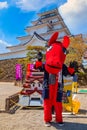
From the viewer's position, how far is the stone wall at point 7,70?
29384 millimetres

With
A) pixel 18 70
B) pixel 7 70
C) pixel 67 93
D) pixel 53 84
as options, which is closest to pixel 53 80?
pixel 53 84

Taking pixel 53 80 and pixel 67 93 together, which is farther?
pixel 67 93

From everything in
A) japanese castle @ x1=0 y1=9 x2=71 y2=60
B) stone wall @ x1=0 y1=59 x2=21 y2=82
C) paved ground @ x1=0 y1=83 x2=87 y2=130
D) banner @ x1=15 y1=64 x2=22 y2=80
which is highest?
japanese castle @ x1=0 y1=9 x2=71 y2=60

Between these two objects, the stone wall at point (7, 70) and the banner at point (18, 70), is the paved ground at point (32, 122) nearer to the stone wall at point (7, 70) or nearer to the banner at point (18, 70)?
the banner at point (18, 70)

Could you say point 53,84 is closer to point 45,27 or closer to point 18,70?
point 18,70

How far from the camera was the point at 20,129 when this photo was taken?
4.39 metres

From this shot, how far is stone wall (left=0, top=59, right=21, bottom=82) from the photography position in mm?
29384

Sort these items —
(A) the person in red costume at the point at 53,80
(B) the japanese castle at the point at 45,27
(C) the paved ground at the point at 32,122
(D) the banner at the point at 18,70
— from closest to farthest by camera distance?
(C) the paved ground at the point at 32,122
(A) the person in red costume at the point at 53,80
(D) the banner at the point at 18,70
(B) the japanese castle at the point at 45,27

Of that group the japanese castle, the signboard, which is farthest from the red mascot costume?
the japanese castle

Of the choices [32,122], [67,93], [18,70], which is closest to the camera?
[32,122]

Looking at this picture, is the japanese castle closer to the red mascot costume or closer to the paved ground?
the paved ground

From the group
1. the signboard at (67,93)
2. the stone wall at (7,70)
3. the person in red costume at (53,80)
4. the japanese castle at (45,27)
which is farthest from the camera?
the japanese castle at (45,27)

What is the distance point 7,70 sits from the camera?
30469mm

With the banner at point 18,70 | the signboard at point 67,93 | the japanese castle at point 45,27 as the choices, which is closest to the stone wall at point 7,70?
the japanese castle at point 45,27
